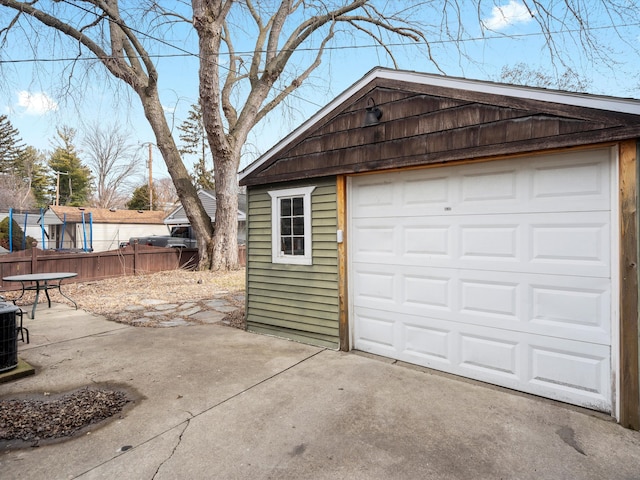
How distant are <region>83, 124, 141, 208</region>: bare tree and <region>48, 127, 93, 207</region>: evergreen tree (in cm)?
387

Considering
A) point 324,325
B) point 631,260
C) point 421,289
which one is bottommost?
point 324,325

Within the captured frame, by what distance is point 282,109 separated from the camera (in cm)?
1262

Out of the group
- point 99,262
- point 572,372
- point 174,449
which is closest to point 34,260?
point 99,262

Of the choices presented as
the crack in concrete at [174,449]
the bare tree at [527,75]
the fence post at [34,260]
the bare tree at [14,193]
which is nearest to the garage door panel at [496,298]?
the crack in concrete at [174,449]

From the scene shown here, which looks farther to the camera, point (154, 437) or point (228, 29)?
point (228, 29)

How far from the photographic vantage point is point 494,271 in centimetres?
324

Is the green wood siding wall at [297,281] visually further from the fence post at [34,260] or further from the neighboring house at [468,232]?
the fence post at [34,260]

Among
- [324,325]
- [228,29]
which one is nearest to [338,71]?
[228,29]

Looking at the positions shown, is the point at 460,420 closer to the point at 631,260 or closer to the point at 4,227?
the point at 631,260

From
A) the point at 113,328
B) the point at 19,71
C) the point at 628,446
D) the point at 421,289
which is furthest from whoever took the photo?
the point at 19,71

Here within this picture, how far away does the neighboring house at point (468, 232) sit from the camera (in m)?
2.69

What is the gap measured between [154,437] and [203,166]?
32.4 meters

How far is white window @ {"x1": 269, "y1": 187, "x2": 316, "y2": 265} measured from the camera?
4.52 metres

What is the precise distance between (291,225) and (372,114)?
1.71m
